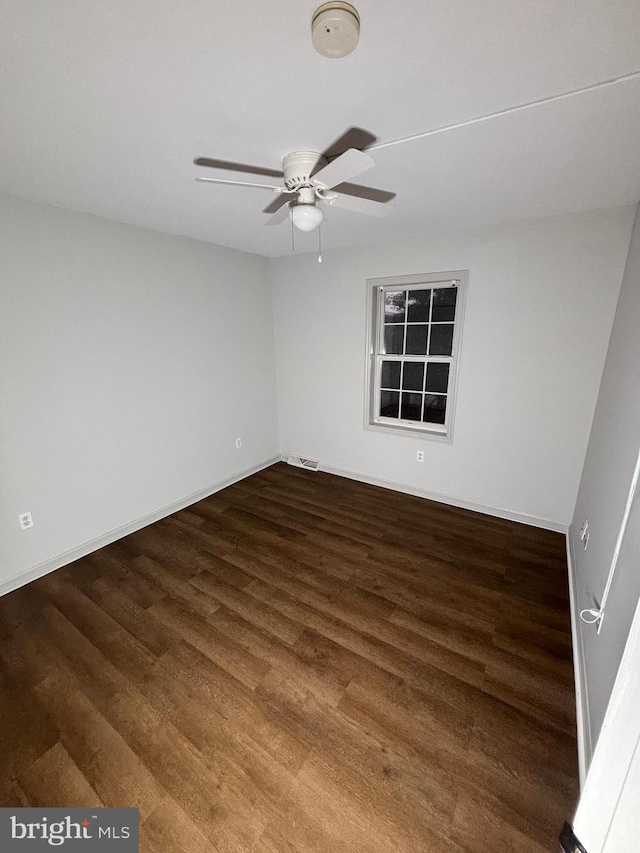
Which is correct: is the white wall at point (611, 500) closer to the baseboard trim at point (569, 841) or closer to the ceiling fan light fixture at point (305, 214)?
the baseboard trim at point (569, 841)

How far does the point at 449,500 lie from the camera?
3.41 m

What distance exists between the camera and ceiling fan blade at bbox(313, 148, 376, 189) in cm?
125

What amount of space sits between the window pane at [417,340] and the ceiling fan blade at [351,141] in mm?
2001

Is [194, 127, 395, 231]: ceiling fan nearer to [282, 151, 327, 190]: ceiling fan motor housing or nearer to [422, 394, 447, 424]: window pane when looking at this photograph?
[282, 151, 327, 190]: ceiling fan motor housing

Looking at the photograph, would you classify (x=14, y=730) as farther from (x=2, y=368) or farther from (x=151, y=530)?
(x=2, y=368)

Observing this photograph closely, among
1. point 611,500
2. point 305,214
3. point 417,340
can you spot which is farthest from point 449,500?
point 305,214

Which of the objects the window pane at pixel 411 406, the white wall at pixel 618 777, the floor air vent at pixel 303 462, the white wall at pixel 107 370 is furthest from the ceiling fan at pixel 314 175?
the floor air vent at pixel 303 462

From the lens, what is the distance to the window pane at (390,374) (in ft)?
11.7

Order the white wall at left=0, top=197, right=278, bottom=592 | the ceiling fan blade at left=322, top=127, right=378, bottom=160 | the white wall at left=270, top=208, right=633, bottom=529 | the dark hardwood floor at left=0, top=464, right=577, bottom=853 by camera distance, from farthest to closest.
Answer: the white wall at left=270, top=208, right=633, bottom=529 < the white wall at left=0, top=197, right=278, bottom=592 < the ceiling fan blade at left=322, top=127, right=378, bottom=160 < the dark hardwood floor at left=0, top=464, right=577, bottom=853

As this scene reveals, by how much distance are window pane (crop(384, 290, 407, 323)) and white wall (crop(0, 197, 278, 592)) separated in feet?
4.85

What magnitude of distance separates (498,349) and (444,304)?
2.27 ft

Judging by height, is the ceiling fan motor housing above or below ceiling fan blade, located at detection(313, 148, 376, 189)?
above

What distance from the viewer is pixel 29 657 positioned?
1.83 m

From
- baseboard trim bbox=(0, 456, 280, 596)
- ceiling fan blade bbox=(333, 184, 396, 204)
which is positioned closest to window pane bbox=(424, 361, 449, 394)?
ceiling fan blade bbox=(333, 184, 396, 204)
